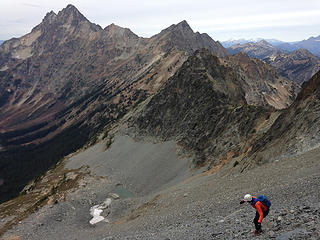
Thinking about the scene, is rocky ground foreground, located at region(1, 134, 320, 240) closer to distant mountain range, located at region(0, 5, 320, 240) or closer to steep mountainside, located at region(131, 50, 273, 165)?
distant mountain range, located at region(0, 5, 320, 240)

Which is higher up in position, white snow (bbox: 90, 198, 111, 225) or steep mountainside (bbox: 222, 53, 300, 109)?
steep mountainside (bbox: 222, 53, 300, 109)

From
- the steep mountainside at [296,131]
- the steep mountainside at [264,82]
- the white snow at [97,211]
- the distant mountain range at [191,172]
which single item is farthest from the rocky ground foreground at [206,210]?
the steep mountainside at [264,82]

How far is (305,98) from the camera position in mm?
45062

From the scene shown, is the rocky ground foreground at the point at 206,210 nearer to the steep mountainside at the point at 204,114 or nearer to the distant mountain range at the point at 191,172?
the distant mountain range at the point at 191,172

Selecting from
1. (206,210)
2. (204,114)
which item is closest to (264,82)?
(204,114)

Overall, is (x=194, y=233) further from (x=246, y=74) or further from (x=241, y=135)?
(x=246, y=74)

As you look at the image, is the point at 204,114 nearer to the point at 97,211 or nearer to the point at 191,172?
the point at 191,172

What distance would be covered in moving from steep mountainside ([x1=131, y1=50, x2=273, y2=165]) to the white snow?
26085mm

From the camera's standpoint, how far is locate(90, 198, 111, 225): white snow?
55031 millimetres

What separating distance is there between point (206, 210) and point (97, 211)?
36.3 m

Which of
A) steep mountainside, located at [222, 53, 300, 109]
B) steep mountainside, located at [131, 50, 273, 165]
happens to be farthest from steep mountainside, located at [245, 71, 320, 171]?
steep mountainside, located at [222, 53, 300, 109]

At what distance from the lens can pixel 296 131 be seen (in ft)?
132

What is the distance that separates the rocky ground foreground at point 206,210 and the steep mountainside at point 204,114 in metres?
11.2

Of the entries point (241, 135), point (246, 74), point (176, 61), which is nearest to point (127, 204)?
point (241, 135)
